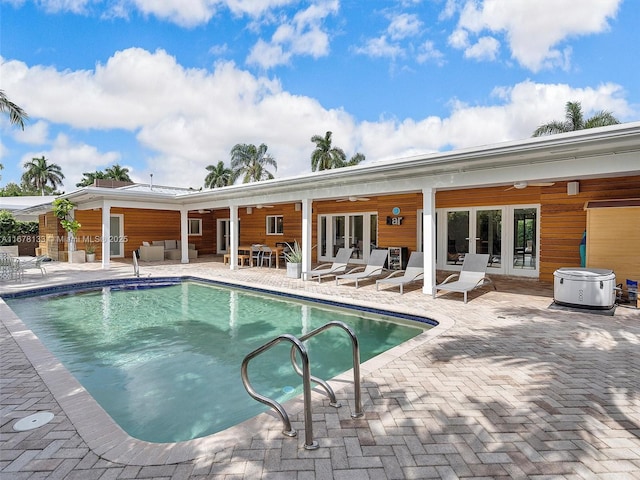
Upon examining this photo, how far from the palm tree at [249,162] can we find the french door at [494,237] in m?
25.6

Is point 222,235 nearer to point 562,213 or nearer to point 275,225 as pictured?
point 275,225

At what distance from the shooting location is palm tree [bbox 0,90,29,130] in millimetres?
13235

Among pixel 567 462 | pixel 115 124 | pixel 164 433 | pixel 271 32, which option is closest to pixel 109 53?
pixel 271 32

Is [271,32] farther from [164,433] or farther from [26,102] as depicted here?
[164,433]

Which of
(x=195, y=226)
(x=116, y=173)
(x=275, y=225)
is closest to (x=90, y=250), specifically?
(x=195, y=226)

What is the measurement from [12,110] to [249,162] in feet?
77.4

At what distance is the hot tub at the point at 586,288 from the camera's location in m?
6.64

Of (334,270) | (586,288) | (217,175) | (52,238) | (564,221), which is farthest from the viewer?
(217,175)

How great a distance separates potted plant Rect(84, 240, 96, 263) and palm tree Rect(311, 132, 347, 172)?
67.7 ft

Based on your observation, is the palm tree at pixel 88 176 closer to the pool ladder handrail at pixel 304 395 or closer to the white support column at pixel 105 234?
the white support column at pixel 105 234

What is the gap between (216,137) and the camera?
39.2 meters

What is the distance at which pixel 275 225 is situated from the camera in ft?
63.2

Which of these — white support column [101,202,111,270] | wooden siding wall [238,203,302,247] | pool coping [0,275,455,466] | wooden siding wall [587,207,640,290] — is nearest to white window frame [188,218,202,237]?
wooden siding wall [238,203,302,247]

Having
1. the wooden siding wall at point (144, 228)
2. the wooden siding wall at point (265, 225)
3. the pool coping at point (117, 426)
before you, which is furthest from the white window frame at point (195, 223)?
the pool coping at point (117, 426)
